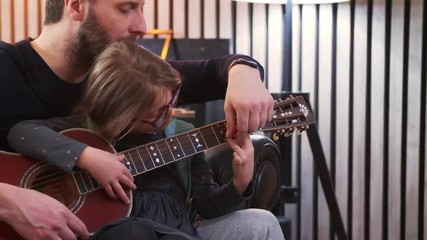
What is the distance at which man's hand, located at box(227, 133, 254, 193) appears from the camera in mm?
1369

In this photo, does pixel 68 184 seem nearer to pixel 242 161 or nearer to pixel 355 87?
pixel 242 161

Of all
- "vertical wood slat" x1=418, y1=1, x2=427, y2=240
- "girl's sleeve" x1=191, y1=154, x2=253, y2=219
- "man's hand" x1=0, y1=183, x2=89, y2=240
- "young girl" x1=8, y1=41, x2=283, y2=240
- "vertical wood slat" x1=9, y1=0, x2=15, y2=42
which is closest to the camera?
"man's hand" x1=0, y1=183, x2=89, y2=240

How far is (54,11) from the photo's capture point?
1.60m

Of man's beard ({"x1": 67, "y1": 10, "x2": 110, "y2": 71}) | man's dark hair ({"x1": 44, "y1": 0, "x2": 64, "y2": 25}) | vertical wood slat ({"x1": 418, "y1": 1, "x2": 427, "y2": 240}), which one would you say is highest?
man's dark hair ({"x1": 44, "y1": 0, "x2": 64, "y2": 25})

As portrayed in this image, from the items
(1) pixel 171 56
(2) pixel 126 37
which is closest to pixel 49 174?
(2) pixel 126 37

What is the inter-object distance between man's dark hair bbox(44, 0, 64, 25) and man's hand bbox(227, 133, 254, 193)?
0.53 metres

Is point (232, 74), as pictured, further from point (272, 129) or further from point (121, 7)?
point (121, 7)

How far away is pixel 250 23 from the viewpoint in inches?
129

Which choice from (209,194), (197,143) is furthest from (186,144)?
(209,194)

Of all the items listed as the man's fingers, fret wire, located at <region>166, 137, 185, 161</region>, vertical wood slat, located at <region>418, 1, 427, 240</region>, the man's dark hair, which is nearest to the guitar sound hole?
the man's fingers

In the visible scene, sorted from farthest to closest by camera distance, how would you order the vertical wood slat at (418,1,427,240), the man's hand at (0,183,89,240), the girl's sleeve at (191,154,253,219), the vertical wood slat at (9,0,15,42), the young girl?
the vertical wood slat at (9,0,15,42) < the vertical wood slat at (418,1,427,240) < the girl's sleeve at (191,154,253,219) < the young girl < the man's hand at (0,183,89,240)

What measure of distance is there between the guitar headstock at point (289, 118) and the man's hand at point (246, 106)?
0.10 meters

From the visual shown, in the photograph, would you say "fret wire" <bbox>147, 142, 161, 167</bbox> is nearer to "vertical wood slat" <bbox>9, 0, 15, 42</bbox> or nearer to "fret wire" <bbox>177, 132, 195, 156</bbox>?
"fret wire" <bbox>177, 132, 195, 156</bbox>

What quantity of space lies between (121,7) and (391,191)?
83.0 inches
